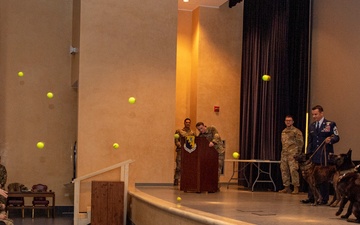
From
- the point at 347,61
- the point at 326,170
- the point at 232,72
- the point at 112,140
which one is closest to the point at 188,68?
the point at 232,72

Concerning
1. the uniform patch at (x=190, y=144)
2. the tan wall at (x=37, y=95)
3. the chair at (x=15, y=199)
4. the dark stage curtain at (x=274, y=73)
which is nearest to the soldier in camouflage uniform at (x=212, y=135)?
the uniform patch at (x=190, y=144)

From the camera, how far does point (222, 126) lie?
607 inches

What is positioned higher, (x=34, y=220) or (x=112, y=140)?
(x=112, y=140)

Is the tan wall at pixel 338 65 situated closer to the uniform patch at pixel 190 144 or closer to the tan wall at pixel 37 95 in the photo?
the uniform patch at pixel 190 144

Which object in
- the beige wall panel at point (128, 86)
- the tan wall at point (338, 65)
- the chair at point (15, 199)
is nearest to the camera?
the tan wall at point (338, 65)

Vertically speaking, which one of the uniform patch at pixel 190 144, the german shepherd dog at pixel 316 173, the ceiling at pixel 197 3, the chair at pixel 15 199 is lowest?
the chair at pixel 15 199

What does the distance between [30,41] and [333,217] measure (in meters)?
9.83

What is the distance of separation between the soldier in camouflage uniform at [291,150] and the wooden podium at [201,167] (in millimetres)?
1536

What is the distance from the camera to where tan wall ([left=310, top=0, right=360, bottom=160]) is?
11555 millimetres

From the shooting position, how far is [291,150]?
12.0m

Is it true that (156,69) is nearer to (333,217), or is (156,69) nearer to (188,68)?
(188,68)

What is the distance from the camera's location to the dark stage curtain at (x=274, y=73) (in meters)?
13.1

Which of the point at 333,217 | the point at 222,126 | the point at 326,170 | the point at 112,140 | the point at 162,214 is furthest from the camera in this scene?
the point at 222,126

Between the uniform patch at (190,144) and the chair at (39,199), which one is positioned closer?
the uniform patch at (190,144)
